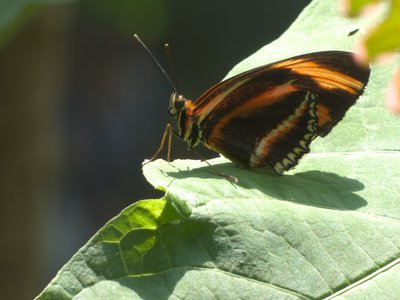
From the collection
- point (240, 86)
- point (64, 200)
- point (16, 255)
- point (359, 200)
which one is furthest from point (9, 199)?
point (64, 200)

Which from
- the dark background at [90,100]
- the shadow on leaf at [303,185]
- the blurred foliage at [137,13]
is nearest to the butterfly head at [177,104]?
the shadow on leaf at [303,185]

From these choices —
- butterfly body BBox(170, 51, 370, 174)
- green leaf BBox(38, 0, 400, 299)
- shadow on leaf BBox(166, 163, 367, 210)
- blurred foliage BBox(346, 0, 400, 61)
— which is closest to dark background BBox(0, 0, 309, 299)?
butterfly body BBox(170, 51, 370, 174)

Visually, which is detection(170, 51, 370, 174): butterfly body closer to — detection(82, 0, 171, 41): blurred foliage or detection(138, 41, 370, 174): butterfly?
detection(138, 41, 370, 174): butterfly

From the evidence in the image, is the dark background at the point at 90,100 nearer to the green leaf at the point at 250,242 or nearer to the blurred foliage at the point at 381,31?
the green leaf at the point at 250,242

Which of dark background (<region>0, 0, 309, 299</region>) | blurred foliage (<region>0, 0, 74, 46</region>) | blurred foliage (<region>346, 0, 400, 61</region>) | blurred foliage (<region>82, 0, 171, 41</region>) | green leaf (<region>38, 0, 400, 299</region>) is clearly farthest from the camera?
blurred foliage (<region>82, 0, 171, 41</region>)

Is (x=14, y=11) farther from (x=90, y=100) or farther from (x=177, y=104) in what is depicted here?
(x=90, y=100)

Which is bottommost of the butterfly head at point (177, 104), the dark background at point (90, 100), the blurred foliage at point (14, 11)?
the dark background at point (90, 100)

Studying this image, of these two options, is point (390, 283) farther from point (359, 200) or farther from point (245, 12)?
point (245, 12)
